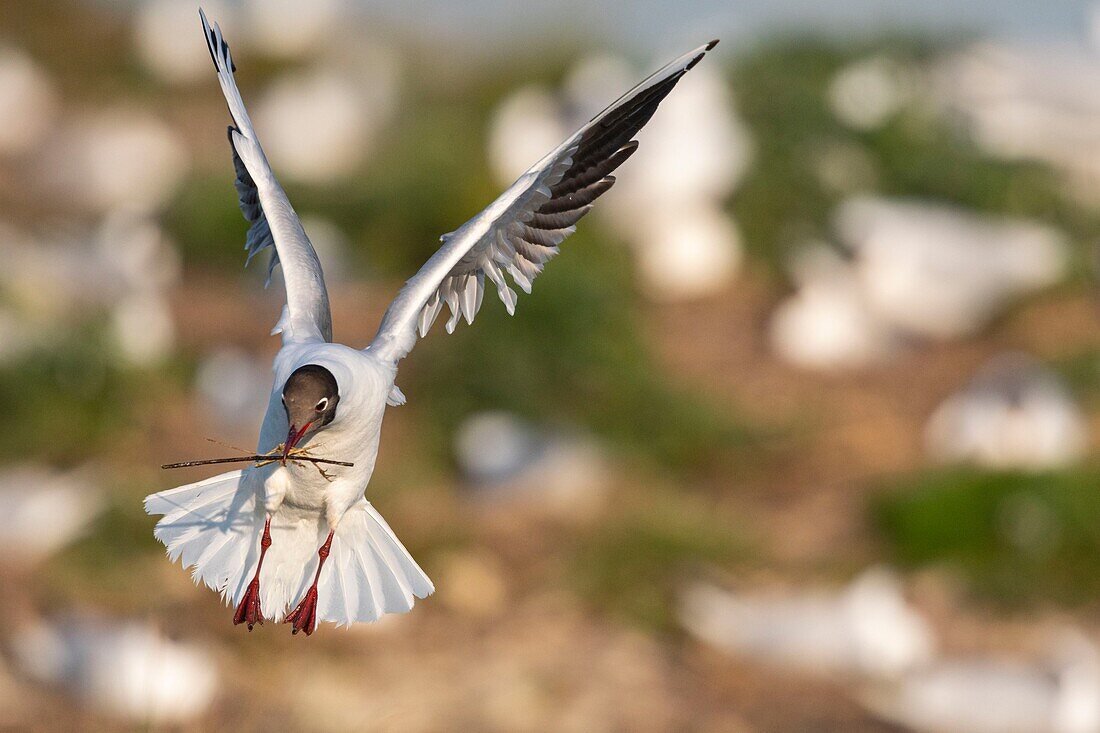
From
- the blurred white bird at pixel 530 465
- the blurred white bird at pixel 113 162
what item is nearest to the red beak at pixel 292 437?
the blurred white bird at pixel 530 465

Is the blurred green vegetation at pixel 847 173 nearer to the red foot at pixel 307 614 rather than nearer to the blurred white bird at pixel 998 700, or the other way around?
the blurred white bird at pixel 998 700

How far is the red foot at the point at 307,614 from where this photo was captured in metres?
1.75

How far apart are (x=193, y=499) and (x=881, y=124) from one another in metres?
6.71

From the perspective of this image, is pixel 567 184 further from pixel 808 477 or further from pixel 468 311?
pixel 808 477

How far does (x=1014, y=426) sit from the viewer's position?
220 inches

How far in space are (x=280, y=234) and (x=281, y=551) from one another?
16.3 inches

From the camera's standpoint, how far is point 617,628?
4.40 meters

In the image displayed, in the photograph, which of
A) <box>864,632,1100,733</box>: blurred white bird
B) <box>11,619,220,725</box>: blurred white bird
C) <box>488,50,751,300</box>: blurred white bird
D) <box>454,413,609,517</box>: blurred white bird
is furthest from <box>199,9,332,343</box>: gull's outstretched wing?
<box>488,50,751,300</box>: blurred white bird

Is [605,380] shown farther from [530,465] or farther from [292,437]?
[292,437]

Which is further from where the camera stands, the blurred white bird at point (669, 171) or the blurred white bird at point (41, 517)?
the blurred white bird at point (669, 171)

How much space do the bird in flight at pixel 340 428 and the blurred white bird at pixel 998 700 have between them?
2349 millimetres

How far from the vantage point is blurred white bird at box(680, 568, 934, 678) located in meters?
4.15

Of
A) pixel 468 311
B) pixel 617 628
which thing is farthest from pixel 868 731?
pixel 468 311

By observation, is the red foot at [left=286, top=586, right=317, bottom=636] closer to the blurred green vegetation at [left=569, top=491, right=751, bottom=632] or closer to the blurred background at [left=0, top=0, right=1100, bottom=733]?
the blurred background at [left=0, top=0, right=1100, bottom=733]
